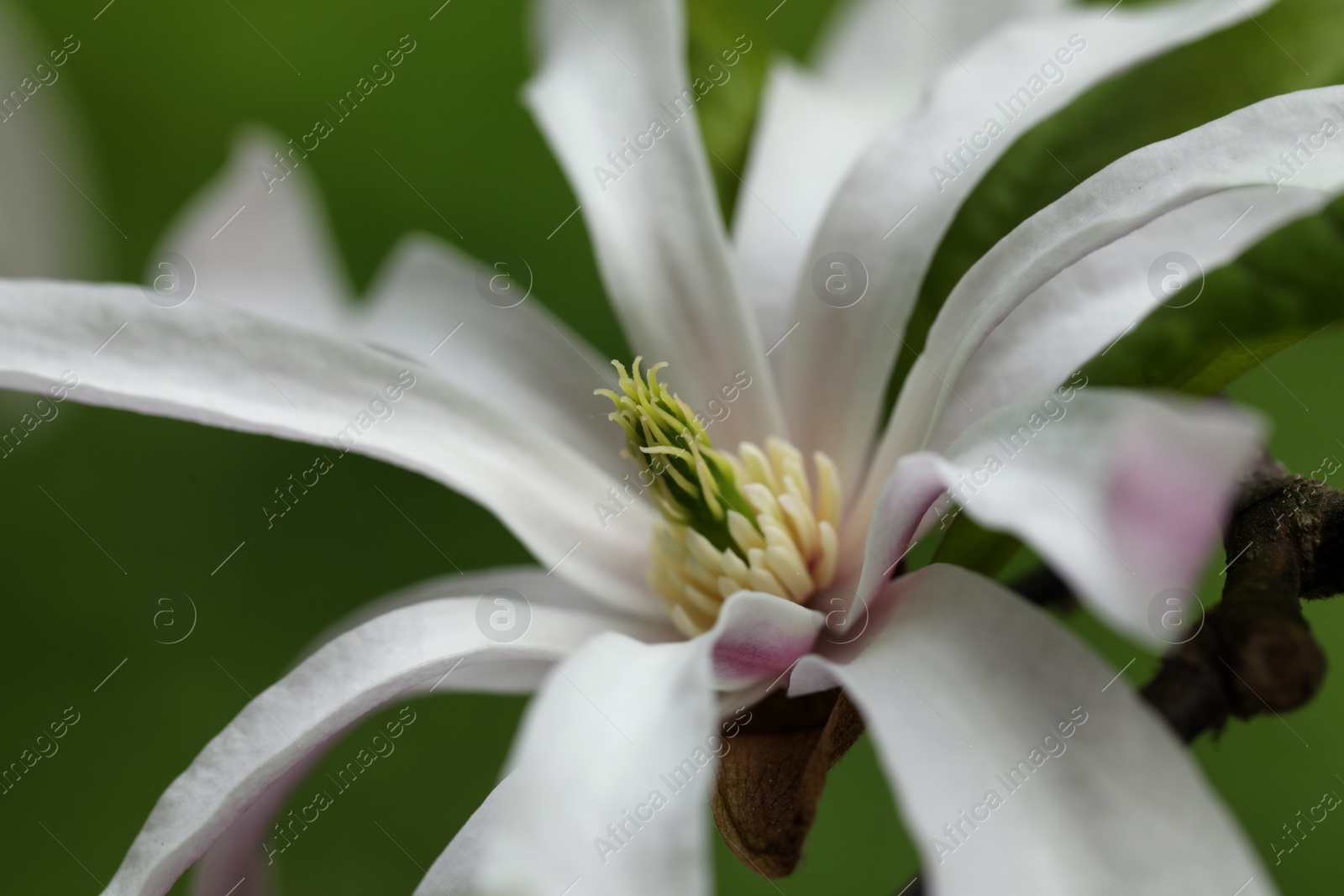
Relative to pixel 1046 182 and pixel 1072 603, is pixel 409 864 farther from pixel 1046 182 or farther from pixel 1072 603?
pixel 1046 182

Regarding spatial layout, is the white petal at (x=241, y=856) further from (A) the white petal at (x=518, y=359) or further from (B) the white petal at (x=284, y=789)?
(A) the white petal at (x=518, y=359)

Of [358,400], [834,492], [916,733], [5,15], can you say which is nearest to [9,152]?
[5,15]

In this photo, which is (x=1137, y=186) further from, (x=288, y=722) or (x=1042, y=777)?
(x=288, y=722)

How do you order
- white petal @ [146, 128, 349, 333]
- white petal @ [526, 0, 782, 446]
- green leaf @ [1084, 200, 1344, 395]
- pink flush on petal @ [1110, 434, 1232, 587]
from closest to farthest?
pink flush on petal @ [1110, 434, 1232, 587], green leaf @ [1084, 200, 1344, 395], white petal @ [526, 0, 782, 446], white petal @ [146, 128, 349, 333]

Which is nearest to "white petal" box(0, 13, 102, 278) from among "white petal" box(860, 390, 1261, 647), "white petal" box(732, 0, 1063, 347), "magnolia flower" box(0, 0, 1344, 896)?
"magnolia flower" box(0, 0, 1344, 896)

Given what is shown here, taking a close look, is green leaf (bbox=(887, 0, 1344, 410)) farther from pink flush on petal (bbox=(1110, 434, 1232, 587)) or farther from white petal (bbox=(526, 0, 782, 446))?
pink flush on petal (bbox=(1110, 434, 1232, 587))

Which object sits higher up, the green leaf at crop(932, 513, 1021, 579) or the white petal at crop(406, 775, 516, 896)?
the white petal at crop(406, 775, 516, 896)

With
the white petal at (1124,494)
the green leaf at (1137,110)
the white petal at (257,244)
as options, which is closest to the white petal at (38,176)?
the white petal at (257,244)
